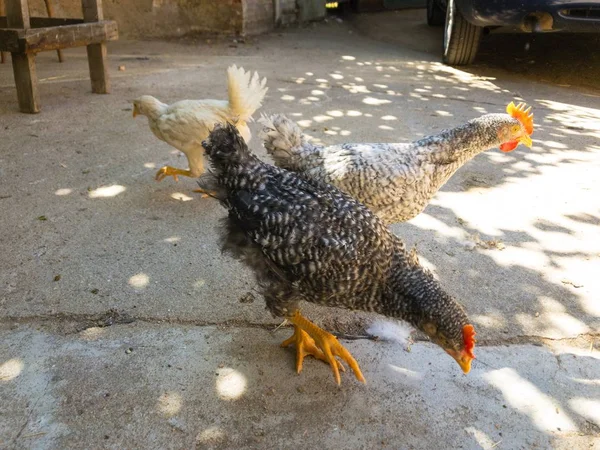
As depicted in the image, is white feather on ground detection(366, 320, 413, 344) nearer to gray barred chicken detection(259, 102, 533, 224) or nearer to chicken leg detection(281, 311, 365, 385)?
chicken leg detection(281, 311, 365, 385)

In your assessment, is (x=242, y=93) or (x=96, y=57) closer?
(x=242, y=93)

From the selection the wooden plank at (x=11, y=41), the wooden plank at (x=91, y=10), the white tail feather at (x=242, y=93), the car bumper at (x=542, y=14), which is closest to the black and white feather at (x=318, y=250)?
the white tail feather at (x=242, y=93)

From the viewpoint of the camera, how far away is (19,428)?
229 centimetres

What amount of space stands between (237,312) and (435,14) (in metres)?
10.2

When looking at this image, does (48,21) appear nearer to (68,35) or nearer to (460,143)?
(68,35)

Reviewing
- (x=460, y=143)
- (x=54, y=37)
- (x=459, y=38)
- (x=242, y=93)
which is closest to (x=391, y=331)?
(x=460, y=143)

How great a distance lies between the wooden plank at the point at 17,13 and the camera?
17.2 feet

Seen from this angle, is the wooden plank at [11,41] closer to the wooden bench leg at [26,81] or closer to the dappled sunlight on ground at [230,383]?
the wooden bench leg at [26,81]

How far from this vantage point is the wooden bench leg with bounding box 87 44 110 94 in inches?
248

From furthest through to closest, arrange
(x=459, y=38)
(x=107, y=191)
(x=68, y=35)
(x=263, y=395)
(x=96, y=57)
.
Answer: (x=459, y=38), (x=96, y=57), (x=68, y=35), (x=107, y=191), (x=263, y=395)

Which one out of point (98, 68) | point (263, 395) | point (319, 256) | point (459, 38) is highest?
point (459, 38)

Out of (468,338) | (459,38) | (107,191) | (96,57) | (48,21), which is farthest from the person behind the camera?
(459,38)

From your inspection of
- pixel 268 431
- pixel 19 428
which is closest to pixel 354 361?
pixel 268 431

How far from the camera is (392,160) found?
10.4ft
